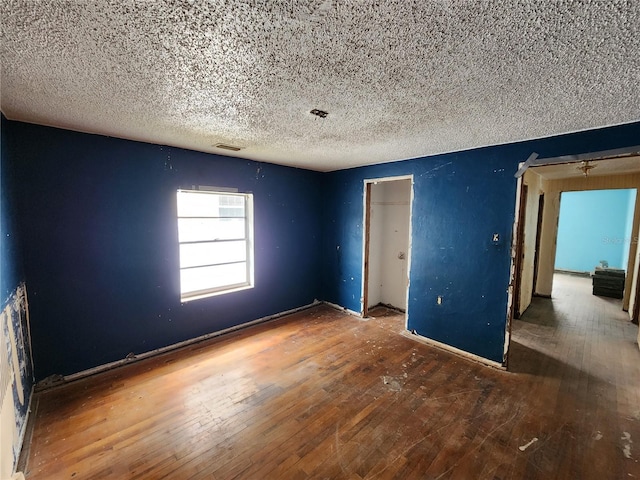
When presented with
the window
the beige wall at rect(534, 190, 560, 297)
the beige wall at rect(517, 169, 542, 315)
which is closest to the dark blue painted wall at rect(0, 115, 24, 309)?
the window

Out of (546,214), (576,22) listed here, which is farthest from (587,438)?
(546,214)

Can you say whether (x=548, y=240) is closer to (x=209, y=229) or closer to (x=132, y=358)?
(x=209, y=229)

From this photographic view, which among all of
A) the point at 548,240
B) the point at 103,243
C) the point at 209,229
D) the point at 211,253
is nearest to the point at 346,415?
the point at 211,253

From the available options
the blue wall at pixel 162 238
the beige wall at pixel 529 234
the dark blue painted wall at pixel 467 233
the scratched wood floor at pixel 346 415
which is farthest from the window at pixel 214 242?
the beige wall at pixel 529 234

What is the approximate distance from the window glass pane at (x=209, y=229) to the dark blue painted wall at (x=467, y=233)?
2148 mm

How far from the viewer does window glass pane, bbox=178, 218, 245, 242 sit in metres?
3.31

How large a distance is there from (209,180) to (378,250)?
9.63 feet

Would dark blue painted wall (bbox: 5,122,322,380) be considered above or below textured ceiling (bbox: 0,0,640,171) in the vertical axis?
below

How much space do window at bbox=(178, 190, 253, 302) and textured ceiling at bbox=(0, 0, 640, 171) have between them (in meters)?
1.19

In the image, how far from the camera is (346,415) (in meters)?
2.17

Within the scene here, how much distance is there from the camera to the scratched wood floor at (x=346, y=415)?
1724 mm

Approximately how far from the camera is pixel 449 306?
128 inches

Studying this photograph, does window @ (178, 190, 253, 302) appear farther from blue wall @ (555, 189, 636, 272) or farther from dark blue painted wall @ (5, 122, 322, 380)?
blue wall @ (555, 189, 636, 272)

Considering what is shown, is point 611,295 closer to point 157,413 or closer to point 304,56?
point 304,56
